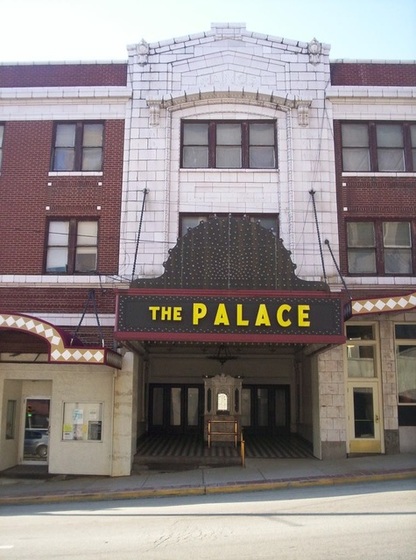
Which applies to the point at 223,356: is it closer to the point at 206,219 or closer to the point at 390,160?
the point at 206,219

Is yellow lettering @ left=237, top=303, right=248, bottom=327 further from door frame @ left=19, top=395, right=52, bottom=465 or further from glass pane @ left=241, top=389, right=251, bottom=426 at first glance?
glass pane @ left=241, top=389, right=251, bottom=426

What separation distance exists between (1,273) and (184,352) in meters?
9.79

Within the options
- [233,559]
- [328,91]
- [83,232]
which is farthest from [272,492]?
[328,91]

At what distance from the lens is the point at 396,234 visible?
716 inches

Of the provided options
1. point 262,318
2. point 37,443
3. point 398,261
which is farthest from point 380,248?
point 37,443

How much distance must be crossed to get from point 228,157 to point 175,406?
11.8 m

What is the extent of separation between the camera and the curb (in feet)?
43.9

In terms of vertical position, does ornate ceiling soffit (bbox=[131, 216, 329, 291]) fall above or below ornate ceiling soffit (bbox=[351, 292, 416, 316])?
above

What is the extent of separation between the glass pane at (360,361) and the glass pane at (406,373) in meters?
0.83

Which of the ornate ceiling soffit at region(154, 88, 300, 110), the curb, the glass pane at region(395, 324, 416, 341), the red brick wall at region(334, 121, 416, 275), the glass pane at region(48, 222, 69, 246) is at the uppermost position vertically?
the ornate ceiling soffit at region(154, 88, 300, 110)

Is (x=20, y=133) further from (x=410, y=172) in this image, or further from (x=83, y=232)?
(x=410, y=172)

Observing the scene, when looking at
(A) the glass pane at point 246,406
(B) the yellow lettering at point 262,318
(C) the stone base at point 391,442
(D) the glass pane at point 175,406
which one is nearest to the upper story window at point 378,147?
(B) the yellow lettering at point 262,318

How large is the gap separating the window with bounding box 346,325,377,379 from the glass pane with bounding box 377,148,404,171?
17.7ft

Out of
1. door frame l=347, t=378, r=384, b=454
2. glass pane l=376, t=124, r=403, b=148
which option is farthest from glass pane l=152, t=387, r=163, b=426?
glass pane l=376, t=124, r=403, b=148
